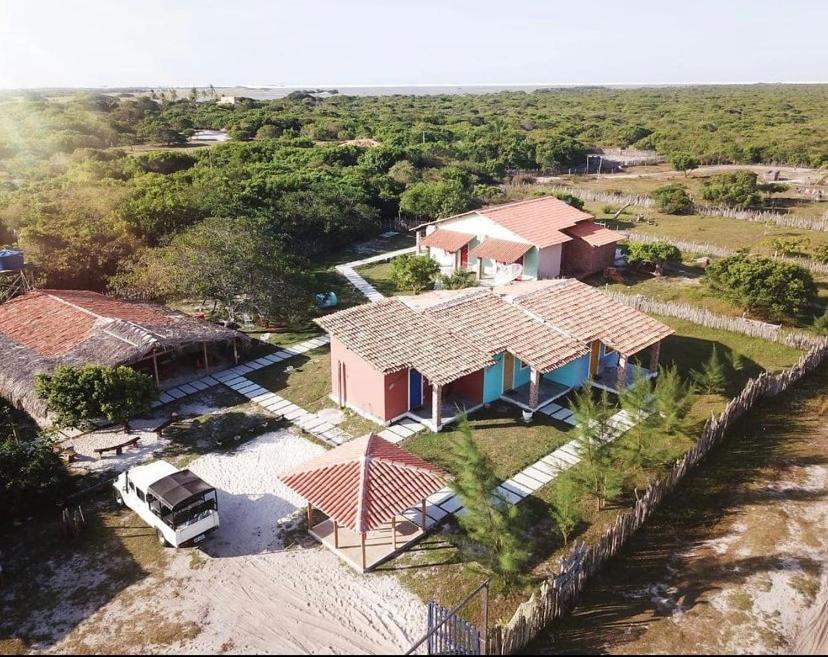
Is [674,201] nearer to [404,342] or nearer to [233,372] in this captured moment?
[404,342]

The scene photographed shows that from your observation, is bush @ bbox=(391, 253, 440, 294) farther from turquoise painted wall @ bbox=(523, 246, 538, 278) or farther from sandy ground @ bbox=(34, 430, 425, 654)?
sandy ground @ bbox=(34, 430, 425, 654)

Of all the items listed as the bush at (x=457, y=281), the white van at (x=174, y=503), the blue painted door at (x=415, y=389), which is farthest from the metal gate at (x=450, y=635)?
the bush at (x=457, y=281)

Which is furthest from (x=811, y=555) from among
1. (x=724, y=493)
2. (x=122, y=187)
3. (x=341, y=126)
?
(x=341, y=126)

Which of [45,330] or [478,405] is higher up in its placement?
[45,330]

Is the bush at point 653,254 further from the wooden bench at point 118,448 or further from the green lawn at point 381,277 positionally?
the wooden bench at point 118,448

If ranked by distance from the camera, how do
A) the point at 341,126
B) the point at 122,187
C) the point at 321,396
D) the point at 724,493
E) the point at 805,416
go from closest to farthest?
the point at 724,493
the point at 805,416
the point at 321,396
the point at 122,187
the point at 341,126

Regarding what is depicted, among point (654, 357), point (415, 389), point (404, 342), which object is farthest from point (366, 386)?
point (654, 357)

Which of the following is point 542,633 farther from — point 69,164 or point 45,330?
point 69,164
